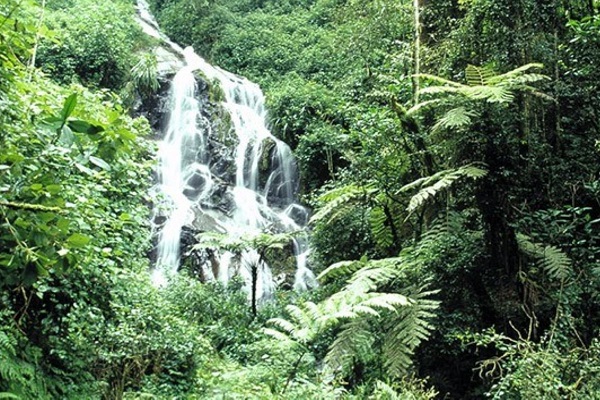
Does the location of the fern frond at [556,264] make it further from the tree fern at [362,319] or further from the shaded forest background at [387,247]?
the tree fern at [362,319]

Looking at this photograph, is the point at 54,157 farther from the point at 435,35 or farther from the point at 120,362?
the point at 435,35

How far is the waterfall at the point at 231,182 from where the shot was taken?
9.53 meters

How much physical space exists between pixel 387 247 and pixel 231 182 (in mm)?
6049

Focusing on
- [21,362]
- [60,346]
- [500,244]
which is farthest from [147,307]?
[500,244]

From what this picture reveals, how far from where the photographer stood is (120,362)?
13.1 feet

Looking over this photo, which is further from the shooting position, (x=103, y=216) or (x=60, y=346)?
(x=103, y=216)

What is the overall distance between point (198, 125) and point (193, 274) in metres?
4.99

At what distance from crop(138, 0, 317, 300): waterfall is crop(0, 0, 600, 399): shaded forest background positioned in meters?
1.98

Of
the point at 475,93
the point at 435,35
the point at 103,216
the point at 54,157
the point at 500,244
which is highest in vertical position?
the point at 435,35

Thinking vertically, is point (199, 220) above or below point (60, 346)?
below

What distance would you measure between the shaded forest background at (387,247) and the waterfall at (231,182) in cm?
198

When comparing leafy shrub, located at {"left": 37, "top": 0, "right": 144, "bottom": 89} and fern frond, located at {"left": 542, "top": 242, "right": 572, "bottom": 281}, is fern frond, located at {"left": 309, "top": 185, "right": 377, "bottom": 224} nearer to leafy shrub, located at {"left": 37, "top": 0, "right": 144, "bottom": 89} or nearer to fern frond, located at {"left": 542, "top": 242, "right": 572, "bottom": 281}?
fern frond, located at {"left": 542, "top": 242, "right": 572, "bottom": 281}

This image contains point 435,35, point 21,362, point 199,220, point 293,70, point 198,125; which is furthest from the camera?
point 293,70

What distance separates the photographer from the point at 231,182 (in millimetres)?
11695
